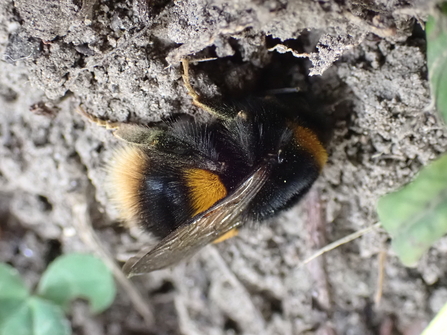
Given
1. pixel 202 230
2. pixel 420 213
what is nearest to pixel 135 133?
pixel 202 230

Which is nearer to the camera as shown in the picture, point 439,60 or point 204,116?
point 439,60

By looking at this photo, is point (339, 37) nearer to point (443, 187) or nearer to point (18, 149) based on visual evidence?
point (443, 187)

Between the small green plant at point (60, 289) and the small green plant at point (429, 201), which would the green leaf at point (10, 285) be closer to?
the small green plant at point (60, 289)

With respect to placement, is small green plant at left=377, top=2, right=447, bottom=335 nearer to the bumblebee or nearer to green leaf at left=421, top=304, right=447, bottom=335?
green leaf at left=421, top=304, right=447, bottom=335

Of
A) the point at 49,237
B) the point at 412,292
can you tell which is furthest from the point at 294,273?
the point at 49,237

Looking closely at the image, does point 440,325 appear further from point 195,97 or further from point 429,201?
point 195,97

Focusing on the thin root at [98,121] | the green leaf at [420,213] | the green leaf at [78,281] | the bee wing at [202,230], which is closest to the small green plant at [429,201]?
the green leaf at [420,213]
